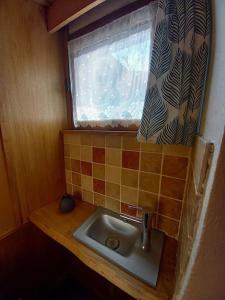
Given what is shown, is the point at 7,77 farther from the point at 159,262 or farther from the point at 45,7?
the point at 159,262

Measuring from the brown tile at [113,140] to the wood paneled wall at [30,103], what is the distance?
1.45 feet

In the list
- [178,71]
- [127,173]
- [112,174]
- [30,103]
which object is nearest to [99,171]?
[112,174]

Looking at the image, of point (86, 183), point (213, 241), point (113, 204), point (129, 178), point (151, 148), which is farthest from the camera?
point (86, 183)

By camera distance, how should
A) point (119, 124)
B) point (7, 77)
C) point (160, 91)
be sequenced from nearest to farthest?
point (160, 91)
point (7, 77)
point (119, 124)

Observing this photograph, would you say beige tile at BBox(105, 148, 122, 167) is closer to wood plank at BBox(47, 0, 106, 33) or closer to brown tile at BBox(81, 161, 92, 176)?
brown tile at BBox(81, 161, 92, 176)

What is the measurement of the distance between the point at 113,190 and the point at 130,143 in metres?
0.37

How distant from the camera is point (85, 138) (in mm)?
1062

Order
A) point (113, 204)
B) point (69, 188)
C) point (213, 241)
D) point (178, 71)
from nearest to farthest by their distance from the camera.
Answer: point (213, 241) < point (178, 71) < point (113, 204) < point (69, 188)

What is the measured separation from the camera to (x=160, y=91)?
588 millimetres

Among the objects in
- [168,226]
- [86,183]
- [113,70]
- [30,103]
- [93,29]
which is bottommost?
[168,226]

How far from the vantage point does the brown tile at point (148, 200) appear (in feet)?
2.82

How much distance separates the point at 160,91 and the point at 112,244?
0.93 m

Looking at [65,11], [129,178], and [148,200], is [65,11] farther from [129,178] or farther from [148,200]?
[148,200]

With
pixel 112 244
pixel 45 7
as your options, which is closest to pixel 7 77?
pixel 45 7
